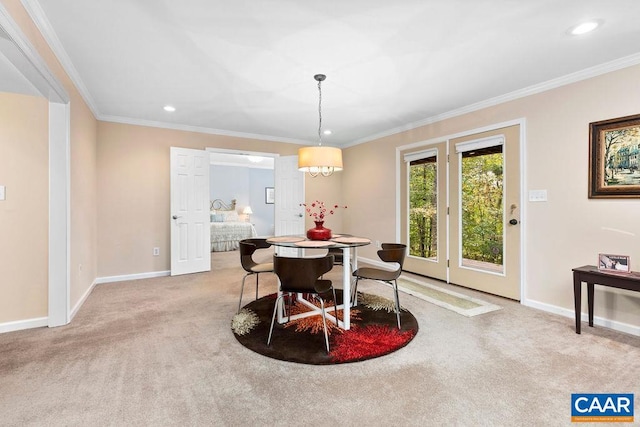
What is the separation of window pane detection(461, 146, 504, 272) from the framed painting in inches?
35.4

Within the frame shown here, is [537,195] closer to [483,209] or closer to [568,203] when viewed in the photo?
[568,203]

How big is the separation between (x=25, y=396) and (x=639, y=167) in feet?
16.0

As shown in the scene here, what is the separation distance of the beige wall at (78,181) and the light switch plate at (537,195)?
4631 mm

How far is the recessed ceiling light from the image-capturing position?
2.18 meters

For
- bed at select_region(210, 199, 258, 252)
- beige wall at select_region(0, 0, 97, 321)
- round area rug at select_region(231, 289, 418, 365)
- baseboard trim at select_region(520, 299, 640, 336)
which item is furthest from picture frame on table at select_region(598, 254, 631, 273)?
bed at select_region(210, 199, 258, 252)

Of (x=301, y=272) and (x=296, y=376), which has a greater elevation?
(x=301, y=272)

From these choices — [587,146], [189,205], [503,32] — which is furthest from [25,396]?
[587,146]

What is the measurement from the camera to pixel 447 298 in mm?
3609

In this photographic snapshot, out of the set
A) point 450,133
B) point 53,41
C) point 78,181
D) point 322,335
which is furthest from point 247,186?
point 322,335

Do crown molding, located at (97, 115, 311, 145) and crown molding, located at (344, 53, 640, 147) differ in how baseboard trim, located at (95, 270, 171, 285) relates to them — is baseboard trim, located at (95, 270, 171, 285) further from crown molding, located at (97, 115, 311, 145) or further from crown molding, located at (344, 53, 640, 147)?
crown molding, located at (344, 53, 640, 147)

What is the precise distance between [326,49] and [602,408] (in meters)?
3.08

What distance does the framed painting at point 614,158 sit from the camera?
262 centimetres

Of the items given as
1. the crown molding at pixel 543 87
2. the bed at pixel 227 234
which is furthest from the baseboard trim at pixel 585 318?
the bed at pixel 227 234

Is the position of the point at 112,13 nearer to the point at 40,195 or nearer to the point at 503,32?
the point at 40,195
